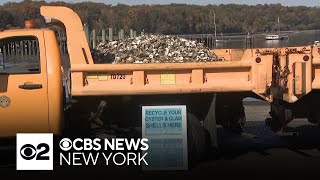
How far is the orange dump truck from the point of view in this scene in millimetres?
6965

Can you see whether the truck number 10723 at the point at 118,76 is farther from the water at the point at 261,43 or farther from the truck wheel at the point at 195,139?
the water at the point at 261,43

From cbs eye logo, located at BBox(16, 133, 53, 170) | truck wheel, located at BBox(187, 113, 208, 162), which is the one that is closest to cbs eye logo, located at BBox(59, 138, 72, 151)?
cbs eye logo, located at BBox(16, 133, 53, 170)

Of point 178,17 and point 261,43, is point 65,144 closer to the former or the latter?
point 261,43

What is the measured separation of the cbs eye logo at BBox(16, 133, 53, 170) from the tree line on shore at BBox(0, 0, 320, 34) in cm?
191

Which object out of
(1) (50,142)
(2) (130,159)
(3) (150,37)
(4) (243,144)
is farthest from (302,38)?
(1) (50,142)

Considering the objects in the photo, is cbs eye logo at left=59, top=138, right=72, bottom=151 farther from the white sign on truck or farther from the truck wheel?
the truck wheel

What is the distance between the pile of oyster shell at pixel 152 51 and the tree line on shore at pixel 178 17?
112 centimetres

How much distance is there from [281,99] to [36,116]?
3.12m

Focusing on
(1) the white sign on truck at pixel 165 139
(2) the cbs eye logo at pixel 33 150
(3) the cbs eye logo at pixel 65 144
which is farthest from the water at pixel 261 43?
(2) the cbs eye logo at pixel 33 150

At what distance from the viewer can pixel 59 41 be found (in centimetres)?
733

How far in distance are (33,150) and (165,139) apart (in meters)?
1.69

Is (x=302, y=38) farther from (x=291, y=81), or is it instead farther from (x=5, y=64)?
(x=5, y=64)

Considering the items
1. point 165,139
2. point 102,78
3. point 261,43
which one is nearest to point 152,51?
point 102,78

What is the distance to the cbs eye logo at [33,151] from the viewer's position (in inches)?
280
